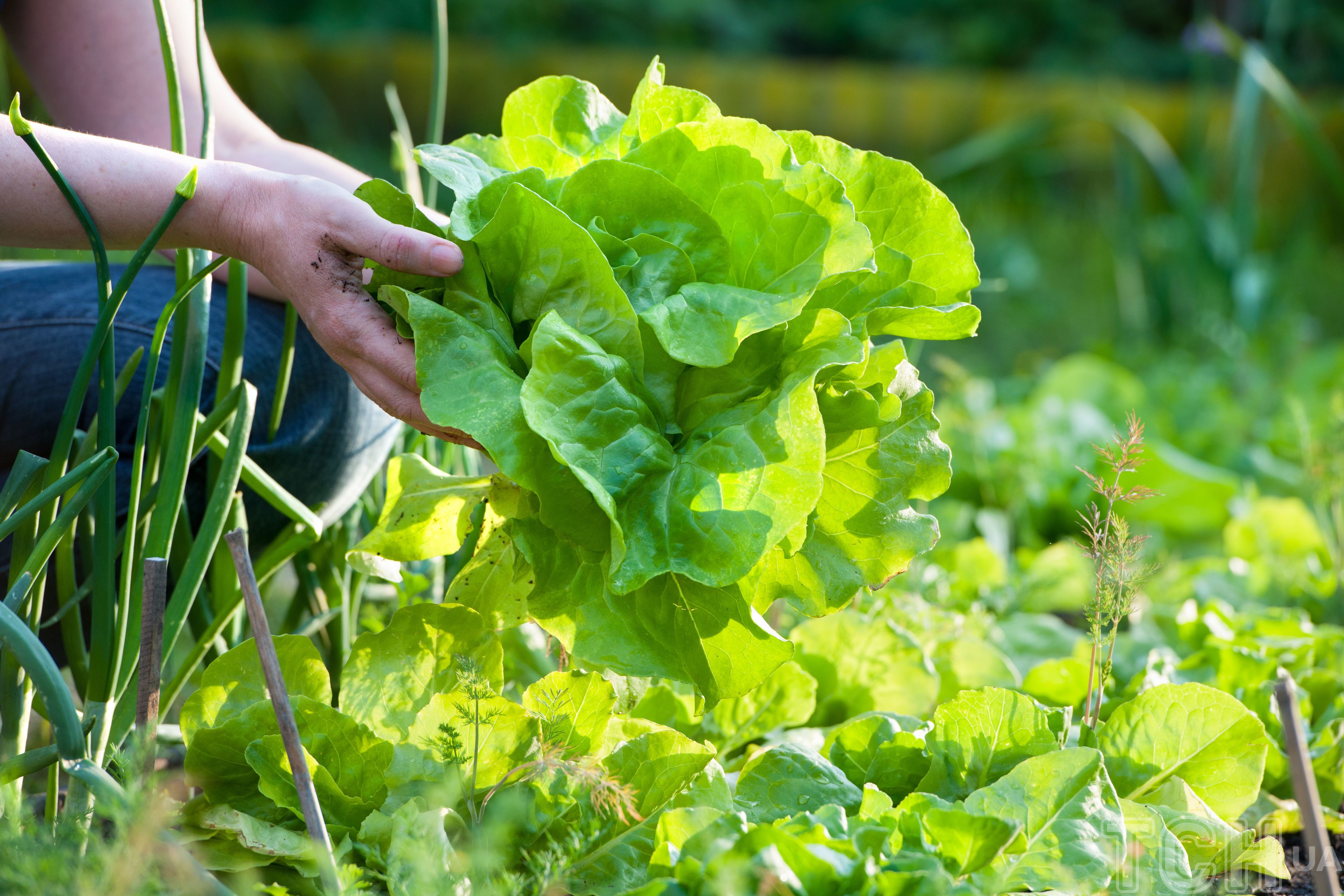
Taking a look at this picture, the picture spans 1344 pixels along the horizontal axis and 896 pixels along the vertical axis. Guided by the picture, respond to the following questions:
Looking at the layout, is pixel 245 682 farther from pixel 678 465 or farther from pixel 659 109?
pixel 659 109

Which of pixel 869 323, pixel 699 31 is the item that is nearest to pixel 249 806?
pixel 869 323

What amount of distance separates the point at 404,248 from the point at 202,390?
0.41 metres

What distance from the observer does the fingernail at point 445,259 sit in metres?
0.65

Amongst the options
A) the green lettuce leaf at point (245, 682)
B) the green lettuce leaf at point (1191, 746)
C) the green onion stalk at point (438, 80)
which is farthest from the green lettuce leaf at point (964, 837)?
the green onion stalk at point (438, 80)

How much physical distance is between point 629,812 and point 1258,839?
0.52 meters

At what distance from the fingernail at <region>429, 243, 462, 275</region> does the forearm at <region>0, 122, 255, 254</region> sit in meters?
0.14

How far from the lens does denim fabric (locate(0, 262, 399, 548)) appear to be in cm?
99

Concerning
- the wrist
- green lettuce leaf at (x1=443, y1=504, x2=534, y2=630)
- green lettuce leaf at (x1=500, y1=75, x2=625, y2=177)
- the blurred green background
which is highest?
green lettuce leaf at (x1=500, y1=75, x2=625, y2=177)

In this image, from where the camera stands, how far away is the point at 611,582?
621 mm

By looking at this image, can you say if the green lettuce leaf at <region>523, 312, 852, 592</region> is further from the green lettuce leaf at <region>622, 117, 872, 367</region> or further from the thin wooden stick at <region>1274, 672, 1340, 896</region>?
the thin wooden stick at <region>1274, 672, 1340, 896</region>

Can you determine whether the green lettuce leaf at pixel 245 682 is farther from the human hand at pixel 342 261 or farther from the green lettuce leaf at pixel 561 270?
the green lettuce leaf at pixel 561 270

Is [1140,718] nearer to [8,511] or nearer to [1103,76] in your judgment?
[8,511]

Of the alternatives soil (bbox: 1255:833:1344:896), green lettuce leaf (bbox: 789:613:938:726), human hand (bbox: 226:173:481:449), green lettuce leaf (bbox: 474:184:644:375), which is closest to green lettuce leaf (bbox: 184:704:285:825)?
human hand (bbox: 226:173:481:449)

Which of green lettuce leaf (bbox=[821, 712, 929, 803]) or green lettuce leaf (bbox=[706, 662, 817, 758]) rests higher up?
green lettuce leaf (bbox=[821, 712, 929, 803])
